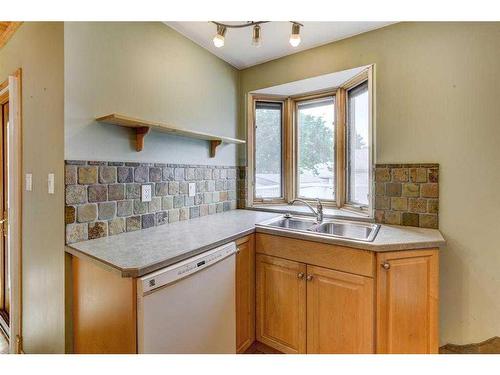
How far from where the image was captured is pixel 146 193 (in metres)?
1.63

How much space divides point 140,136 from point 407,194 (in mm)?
1810

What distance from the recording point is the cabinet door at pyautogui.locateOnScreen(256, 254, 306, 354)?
1.55m

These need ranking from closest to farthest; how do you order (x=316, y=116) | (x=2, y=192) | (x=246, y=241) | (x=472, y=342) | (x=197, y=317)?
1. (x=197, y=317)
2. (x=472, y=342)
3. (x=246, y=241)
4. (x=2, y=192)
5. (x=316, y=116)

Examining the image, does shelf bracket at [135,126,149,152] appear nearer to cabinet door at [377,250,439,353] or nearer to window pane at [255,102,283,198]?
window pane at [255,102,283,198]

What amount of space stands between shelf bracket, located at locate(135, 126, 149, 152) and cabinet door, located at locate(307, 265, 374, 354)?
50.7 inches

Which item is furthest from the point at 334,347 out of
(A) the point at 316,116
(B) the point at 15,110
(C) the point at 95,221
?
(B) the point at 15,110

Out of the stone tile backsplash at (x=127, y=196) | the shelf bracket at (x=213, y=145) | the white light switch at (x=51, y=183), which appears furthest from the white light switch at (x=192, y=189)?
the white light switch at (x=51, y=183)

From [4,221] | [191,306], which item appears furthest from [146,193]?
[4,221]

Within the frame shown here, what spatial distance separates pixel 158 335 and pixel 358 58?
7.12 ft

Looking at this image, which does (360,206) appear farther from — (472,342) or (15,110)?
(15,110)

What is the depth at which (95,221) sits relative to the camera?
1.36 m

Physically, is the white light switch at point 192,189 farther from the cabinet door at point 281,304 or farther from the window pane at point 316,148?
the window pane at point 316,148

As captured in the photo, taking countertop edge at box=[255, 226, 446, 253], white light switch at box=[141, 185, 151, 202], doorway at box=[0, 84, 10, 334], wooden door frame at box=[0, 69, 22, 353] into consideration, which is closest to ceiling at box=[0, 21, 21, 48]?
wooden door frame at box=[0, 69, 22, 353]

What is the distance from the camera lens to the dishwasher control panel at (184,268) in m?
0.99
